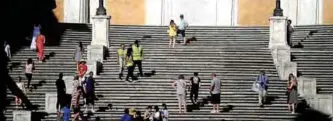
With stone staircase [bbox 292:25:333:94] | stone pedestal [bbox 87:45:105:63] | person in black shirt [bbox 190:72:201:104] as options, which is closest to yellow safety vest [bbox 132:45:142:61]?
stone pedestal [bbox 87:45:105:63]

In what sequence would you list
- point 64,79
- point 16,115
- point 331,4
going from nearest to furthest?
point 16,115 < point 64,79 < point 331,4

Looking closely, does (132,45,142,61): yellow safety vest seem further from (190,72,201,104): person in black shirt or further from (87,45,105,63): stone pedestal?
(190,72,201,104): person in black shirt

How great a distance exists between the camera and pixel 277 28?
100 ft

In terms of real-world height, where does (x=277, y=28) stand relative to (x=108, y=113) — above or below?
above

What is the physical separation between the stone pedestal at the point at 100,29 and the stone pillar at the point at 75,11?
30.8ft

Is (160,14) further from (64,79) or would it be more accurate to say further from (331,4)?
(64,79)

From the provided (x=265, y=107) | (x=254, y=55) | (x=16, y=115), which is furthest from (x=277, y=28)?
(x=16, y=115)

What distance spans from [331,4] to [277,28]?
10.1m

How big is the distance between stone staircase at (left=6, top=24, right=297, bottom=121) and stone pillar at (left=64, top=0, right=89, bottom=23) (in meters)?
5.51

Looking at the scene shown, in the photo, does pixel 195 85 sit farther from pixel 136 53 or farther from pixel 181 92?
pixel 136 53

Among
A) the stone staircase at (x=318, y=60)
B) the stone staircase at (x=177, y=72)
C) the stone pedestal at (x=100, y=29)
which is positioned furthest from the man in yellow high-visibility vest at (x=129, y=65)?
the stone staircase at (x=318, y=60)

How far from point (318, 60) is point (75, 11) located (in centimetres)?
1523

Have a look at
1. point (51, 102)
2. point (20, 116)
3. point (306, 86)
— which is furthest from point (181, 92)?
point (20, 116)

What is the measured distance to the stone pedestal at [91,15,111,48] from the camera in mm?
30234
